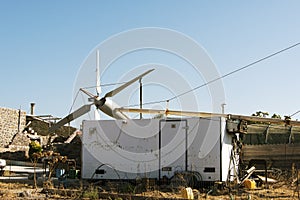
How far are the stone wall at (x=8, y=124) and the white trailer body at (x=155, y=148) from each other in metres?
14.9

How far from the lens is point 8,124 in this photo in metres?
28.8

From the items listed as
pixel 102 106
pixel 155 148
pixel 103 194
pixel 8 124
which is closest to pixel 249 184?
pixel 155 148

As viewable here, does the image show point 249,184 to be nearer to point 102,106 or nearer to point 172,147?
point 172,147

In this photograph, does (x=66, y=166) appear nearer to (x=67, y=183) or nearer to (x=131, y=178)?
(x=67, y=183)

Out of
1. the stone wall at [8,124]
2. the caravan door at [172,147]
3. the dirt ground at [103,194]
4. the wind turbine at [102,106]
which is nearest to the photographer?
the dirt ground at [103,194]

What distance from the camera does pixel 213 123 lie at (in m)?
13.5

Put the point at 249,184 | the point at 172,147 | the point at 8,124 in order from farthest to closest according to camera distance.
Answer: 1. the point at 8,124
2. the point at 172,147
3. the point at 249,184

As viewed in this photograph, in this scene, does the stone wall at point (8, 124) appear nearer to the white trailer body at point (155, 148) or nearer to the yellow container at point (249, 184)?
the white trailer body at point (155, 148)

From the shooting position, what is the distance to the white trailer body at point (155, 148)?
44.3ft

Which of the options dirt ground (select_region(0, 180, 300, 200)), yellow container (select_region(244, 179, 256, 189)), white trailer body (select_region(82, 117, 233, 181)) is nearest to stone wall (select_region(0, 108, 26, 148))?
white trailer body (select_region(82, 117, 233, 181))

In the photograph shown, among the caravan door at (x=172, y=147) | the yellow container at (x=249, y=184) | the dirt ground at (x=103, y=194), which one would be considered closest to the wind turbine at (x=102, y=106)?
the caravan door at (x=172, y=147)

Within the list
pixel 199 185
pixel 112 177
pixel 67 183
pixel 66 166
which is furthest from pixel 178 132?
pixel 66 166

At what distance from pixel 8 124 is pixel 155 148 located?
17.7 meters

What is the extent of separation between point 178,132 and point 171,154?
773 millimetres
